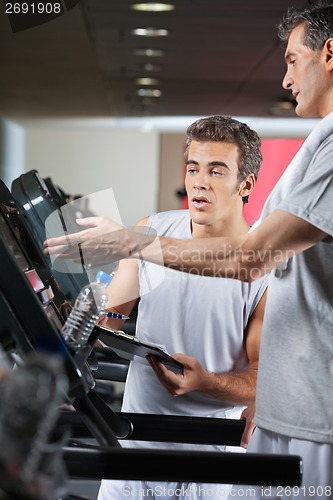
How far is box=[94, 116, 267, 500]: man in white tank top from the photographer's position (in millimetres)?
2363

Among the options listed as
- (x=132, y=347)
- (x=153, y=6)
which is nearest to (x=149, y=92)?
(x=153, y=6)

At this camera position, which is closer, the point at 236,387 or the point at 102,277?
the point at 102,277

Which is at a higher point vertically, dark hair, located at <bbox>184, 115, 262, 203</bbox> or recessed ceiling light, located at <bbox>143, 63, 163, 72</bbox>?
recessed ceiling light, located at <bbox>143, 63, 163, 72</bbox>

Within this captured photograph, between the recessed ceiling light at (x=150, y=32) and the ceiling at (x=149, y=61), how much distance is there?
0.26ft

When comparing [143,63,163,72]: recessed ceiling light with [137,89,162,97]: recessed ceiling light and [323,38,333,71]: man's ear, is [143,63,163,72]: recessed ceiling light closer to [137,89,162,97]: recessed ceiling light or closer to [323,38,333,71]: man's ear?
[137,89,162,97]: recessed ceiling light

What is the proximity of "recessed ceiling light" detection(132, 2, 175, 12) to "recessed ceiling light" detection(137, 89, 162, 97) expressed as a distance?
555 centimetres

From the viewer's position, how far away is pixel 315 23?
1887 millimetres

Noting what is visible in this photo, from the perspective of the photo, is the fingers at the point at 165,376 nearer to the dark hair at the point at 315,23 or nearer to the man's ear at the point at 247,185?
the man's ear at the point at 247,185

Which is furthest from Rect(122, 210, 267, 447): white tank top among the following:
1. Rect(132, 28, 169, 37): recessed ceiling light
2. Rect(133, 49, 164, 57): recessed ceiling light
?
Rect(133, 49, 164, 57): recessed ceiling light

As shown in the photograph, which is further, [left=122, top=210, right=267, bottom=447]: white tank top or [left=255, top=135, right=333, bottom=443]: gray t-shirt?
[left=122, top=210, right=267, bottom=447]: white tank top

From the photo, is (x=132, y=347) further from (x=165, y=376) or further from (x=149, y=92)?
(x=149, y=92)

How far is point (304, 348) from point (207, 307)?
2.13ft

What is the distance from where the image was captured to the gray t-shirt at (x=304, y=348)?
1762 mm

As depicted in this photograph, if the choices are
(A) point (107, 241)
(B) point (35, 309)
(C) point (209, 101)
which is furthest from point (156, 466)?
(C) point (209, 101)
